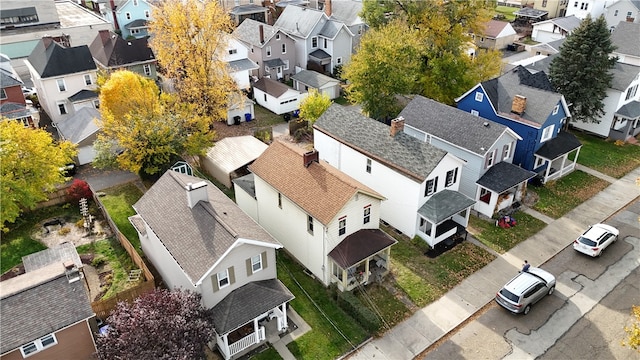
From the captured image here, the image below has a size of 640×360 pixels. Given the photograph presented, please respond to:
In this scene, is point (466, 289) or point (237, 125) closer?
point (466, 289)

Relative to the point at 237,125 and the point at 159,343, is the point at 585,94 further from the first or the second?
the point at 159,343

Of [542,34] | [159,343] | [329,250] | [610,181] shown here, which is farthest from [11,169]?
[542,34]

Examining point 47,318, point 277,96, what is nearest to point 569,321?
point 47,318

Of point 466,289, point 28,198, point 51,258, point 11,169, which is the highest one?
point 11,169

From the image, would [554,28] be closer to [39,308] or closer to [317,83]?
[317,83]

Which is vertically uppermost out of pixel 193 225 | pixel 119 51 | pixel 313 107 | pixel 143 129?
pixel 119 51

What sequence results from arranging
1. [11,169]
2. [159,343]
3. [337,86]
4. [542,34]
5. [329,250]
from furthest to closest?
[542,34], [337,86], [11,169], [329,250], [159,343]

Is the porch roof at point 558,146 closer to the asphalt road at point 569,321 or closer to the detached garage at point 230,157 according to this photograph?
the asphalt road at point 569,321

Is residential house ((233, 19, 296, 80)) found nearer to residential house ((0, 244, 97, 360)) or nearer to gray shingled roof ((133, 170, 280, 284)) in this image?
gray shingled roof ((133, 170, 280, 284))
